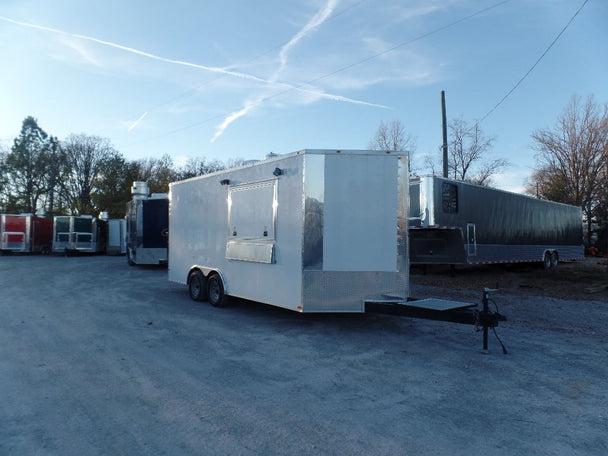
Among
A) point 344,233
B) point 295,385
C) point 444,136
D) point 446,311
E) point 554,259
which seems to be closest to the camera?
point 295,385

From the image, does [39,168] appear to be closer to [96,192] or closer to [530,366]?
[96,192]

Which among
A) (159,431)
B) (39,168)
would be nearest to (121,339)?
(159,431)

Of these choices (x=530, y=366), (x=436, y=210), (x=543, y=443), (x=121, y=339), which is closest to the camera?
(x=543, y=443)

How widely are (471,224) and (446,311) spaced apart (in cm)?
932

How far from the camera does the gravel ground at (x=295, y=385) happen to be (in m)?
3.37

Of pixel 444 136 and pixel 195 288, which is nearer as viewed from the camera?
pixel 195 288

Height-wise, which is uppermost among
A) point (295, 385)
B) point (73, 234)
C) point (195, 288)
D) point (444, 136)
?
point (444, 136)

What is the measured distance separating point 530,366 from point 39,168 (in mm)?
46048

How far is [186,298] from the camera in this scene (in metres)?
10.6

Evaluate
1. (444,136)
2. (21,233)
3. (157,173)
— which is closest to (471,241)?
(444,136)

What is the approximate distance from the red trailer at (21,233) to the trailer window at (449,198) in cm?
2626

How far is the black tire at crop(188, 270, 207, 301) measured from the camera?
9828 mm

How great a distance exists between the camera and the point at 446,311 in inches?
230

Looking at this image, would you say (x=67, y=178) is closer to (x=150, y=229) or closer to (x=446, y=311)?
(x=150, y=229)
